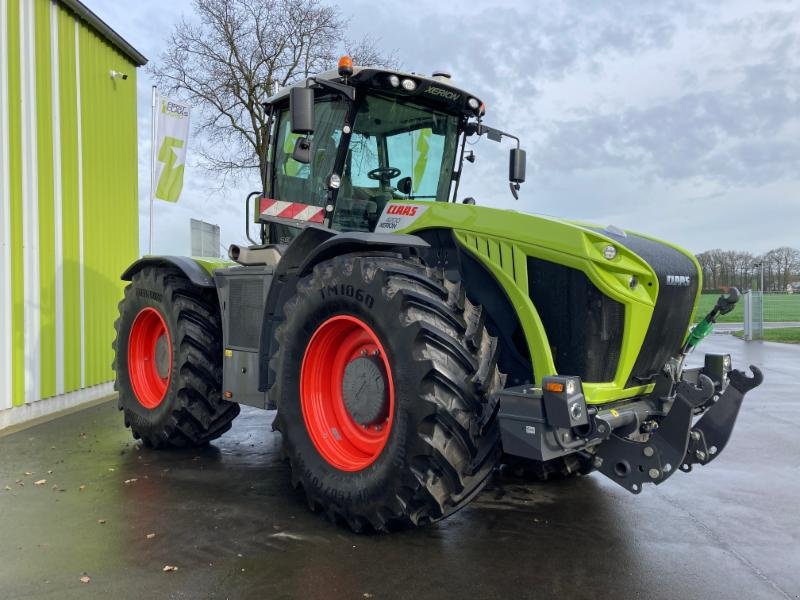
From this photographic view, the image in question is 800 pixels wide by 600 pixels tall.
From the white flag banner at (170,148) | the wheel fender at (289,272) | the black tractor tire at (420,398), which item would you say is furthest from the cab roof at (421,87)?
the white flag banner at (170,148)

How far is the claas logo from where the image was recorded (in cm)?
392

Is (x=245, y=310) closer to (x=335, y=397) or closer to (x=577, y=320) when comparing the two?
(x=335, y=397)

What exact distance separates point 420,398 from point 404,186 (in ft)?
6.89

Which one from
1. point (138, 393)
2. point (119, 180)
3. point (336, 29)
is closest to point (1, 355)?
point (138, 393)

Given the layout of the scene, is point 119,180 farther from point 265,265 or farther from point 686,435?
point 686,435

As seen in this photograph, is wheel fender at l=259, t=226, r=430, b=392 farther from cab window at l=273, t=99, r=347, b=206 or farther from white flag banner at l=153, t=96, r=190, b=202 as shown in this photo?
white flag banner at l=153, t=96, r=190, b=202

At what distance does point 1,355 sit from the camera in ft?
20.6

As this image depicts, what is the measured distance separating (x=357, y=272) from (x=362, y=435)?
1.03 m

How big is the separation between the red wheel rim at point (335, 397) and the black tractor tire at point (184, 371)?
5.19 ft

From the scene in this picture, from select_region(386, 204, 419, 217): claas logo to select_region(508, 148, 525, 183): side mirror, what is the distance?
169 cm

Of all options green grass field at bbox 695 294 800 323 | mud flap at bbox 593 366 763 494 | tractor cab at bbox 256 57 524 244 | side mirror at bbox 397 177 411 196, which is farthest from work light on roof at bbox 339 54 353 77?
green grass field at bbox 695 294 800 323

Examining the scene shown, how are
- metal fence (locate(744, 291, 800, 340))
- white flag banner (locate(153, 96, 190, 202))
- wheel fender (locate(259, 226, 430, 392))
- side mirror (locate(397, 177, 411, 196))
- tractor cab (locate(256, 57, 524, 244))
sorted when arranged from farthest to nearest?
metal fence (locate(744, 291, 800, 340))
white flag banner (locate(153, 96, 190, 202))
side mirror (locate(397, 177, 411, 196))
tractor cab (locate(256, 57, 524, 244))
wheel fender (locate(259, 226, 430, 392))

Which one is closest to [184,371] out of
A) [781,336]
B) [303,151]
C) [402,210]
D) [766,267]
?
[303,151]

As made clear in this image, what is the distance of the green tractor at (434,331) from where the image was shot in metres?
3.06
